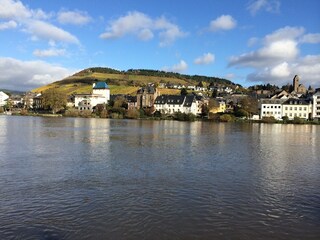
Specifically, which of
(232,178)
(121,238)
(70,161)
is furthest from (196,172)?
(121,238)

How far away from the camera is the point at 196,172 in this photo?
18.1m

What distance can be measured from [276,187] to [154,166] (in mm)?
7059

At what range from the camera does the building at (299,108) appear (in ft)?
329

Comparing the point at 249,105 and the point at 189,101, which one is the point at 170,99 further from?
the point at 249,105

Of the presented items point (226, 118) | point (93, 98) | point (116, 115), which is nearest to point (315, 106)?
point (226, 118)

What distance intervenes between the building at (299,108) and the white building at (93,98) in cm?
6596

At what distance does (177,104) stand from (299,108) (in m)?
37.1

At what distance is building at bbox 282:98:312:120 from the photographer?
100 meters

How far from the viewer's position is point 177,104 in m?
113

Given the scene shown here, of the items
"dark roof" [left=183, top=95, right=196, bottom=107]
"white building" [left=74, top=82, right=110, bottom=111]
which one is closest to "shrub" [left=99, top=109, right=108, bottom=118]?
"white building" [left=74, top=82, right=110, bottom=111]

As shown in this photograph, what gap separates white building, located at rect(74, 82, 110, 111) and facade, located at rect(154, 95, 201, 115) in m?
26.1

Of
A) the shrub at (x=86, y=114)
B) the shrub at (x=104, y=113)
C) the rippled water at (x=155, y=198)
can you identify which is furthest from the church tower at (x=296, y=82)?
the rippled water at (x=155, y=198)

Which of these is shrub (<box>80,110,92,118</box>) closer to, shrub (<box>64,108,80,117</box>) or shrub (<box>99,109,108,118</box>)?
shrub (<box>64,108,80,117</box>)

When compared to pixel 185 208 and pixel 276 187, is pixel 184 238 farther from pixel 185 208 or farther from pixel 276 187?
pixel 276 187
